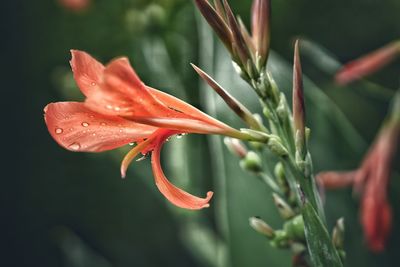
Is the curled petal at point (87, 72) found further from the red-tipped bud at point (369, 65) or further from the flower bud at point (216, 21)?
the red-tipped bud at point (369, 65)

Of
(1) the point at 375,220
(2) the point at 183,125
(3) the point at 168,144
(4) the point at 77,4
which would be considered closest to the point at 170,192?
(2) the point at 183,125

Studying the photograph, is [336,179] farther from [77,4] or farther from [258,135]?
[77,4]

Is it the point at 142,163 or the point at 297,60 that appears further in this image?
the point at 142,163

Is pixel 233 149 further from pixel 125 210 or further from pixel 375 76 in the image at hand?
pixel 125 210

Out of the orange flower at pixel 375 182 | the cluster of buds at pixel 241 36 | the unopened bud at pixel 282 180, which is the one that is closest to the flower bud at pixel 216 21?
the cluster of buds at pixel 241 36

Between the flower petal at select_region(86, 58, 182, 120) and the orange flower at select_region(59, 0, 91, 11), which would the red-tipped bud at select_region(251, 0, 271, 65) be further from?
the orange flower at select_region(59, 0, 91, 11)

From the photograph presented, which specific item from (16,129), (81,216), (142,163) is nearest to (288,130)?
(142,163)
